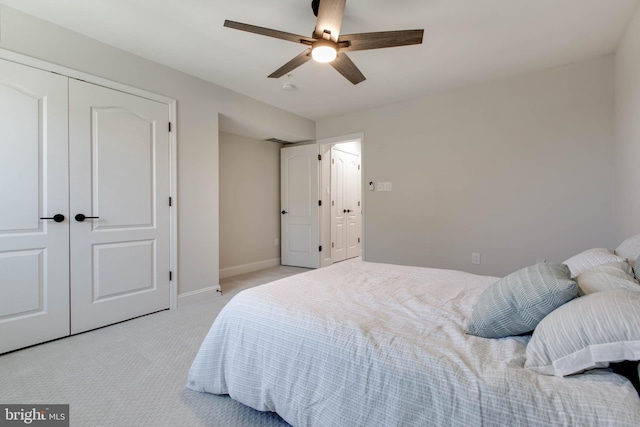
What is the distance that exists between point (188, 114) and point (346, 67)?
5.93ft

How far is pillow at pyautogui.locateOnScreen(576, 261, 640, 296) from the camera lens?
1.01 metres

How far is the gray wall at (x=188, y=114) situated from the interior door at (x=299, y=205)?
4.14 ft

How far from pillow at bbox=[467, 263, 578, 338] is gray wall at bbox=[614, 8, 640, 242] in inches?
71.7

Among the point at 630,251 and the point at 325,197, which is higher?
the point at 325,197

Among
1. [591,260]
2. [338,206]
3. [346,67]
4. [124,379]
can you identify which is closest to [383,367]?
[591,260]

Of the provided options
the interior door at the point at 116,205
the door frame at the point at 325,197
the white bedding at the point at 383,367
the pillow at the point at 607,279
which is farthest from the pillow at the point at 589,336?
the door frame at the point at 325,197

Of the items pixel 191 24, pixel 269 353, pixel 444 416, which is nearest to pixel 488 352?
pixel 444 416

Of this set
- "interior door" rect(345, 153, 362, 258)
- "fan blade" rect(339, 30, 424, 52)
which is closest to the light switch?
"interior door" rect(345, 153, 362, 258)

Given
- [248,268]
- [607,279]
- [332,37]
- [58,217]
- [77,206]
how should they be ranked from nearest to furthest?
[607,279], [332,37], [58,217], [77,206], [248,268]

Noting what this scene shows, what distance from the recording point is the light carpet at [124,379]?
1.40 m

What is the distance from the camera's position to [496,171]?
10.7ft

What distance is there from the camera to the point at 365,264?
7.49 feet

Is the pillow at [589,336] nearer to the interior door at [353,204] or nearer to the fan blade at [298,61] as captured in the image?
the fan blade at [298,61]

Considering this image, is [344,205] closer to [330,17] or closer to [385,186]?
[385,186]
